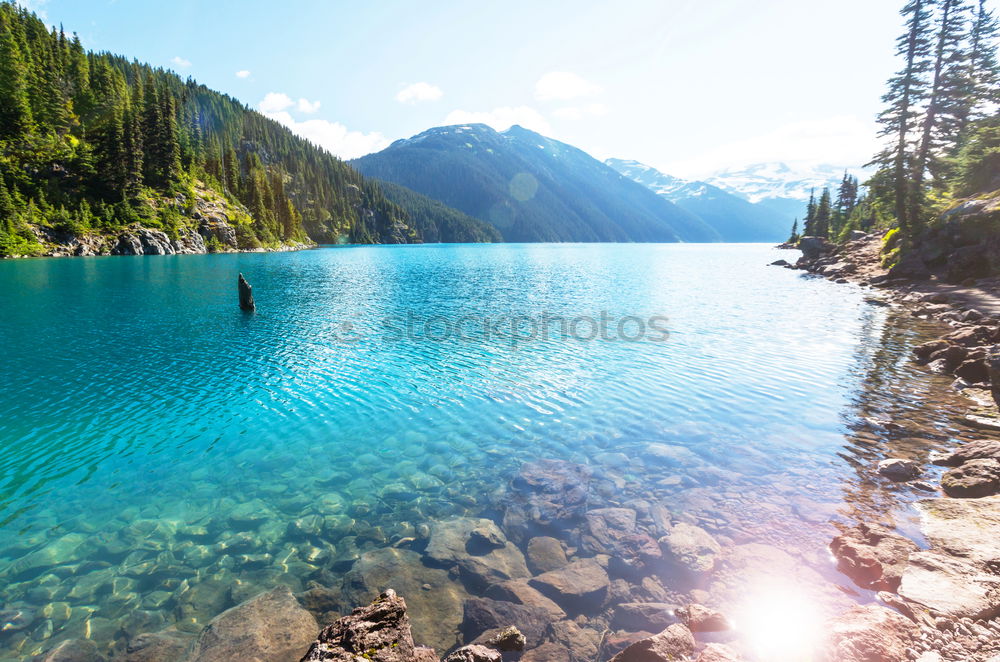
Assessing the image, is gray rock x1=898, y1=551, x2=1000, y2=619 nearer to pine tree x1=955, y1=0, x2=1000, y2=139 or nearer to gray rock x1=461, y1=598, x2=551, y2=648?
gray rock x1=461, y1=598, x2=551, y2=648

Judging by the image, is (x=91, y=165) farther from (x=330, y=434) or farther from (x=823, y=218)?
(x=823, y=218)

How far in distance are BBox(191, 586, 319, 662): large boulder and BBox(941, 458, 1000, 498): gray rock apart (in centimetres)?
1824

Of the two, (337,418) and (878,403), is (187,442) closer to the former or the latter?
(337,418)

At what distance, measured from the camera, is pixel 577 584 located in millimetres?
10414

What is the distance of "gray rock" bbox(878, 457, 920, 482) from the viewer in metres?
14.4

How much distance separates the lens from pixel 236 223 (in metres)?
138

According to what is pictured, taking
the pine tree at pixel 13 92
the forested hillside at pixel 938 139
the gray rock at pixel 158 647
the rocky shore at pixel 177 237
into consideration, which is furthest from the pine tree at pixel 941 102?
the pine tree at pixel 13 92

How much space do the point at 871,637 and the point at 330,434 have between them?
17.3 meters

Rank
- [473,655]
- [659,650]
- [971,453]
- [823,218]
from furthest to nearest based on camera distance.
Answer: [823,218] < [971,453] < [659,650] < [473,655]

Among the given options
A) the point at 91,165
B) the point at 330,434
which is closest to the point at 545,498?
the point at 330,434

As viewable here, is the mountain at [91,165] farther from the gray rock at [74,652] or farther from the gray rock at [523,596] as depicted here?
the gray rock at [523,596]

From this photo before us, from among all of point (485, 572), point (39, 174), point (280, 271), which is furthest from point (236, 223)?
point (485, 572)

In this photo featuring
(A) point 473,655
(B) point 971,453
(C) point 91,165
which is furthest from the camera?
(C) point 91,165

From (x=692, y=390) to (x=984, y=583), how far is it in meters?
14.7
